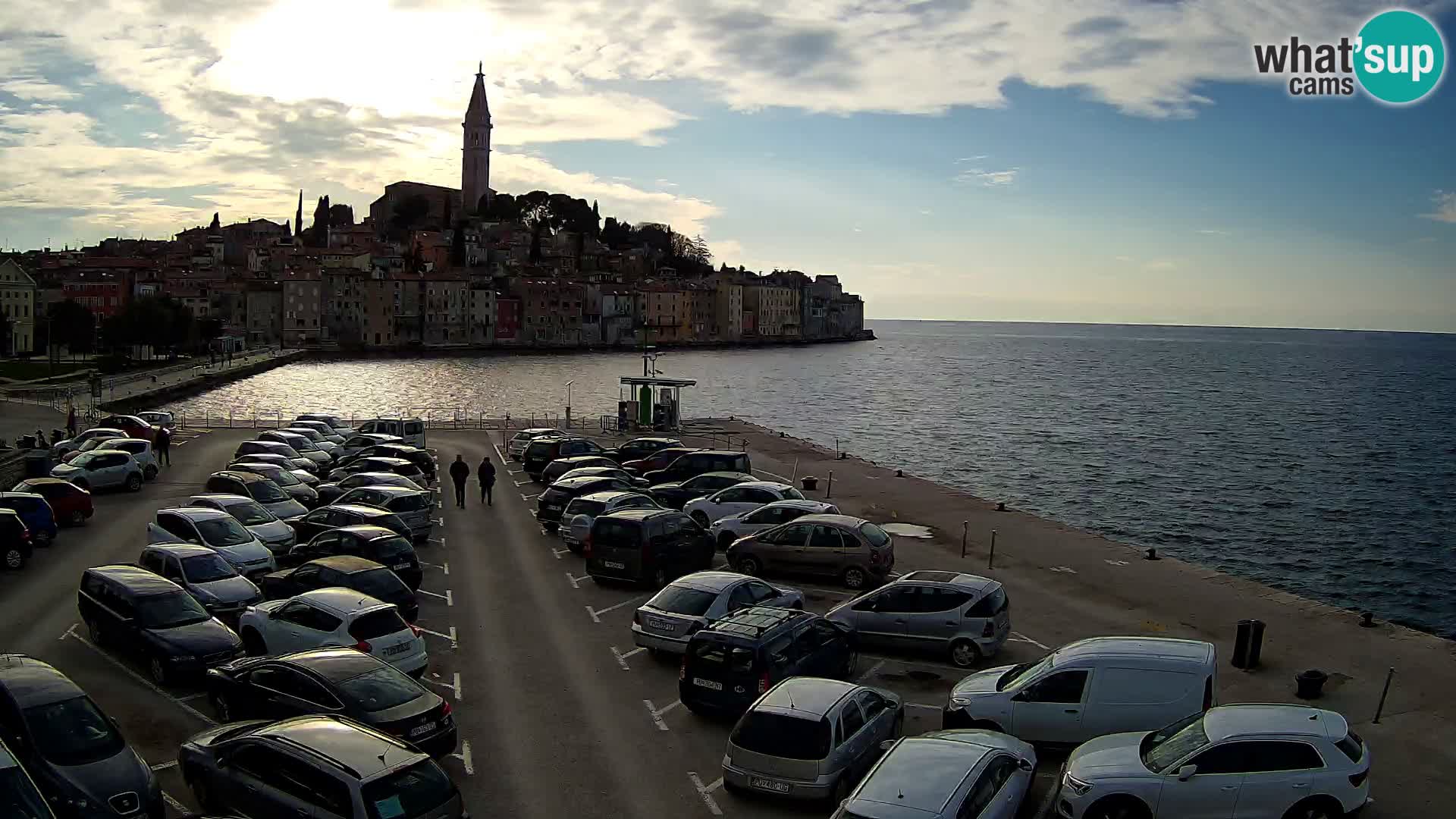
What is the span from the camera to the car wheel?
14.6 meters

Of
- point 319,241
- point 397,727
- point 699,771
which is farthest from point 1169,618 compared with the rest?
point 319,241

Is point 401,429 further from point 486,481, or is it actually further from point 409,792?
point 409,792

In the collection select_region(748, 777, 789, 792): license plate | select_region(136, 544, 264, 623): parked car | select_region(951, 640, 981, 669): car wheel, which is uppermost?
select_region(136, 544, 264, 623): parked car

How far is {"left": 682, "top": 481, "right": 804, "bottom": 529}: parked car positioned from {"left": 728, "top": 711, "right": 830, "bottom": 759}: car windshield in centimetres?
1311

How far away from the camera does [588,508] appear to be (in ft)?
71.5

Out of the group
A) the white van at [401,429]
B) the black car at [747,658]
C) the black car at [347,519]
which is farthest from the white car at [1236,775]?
the white van at [401,429]

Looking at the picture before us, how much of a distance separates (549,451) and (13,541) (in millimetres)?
15668

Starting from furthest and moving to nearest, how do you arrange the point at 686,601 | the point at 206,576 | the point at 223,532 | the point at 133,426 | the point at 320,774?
the point at 133,426 → the point at 223,532 → the point at 206,576 → the point at 686,601 → the point at 320,774

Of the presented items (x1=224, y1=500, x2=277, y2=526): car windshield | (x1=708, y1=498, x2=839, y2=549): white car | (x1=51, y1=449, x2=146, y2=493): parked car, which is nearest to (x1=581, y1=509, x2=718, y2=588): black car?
(x1=708, y1=498, x2=839, y2=549): white car

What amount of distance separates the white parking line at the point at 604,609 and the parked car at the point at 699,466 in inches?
427

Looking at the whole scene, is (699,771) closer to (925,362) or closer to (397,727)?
(397,727)

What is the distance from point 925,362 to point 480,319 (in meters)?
71.2

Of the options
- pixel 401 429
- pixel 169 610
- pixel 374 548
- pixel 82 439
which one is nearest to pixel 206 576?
pixel 169 610

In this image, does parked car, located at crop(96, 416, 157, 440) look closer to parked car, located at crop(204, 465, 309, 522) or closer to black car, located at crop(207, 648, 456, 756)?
parked car, located at crop(204, 465, 309, 522)
